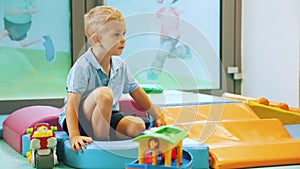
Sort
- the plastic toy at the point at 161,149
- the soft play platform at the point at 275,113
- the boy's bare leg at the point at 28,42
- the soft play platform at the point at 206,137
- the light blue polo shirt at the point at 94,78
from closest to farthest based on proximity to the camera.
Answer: the plastic toy at the point at 161,149
the soft play platform at the point at 206,137
the light blue polo shirt at the point at 94,78
the soft play platform at the point at 275,113
the boy's bare leg at the point at 28,42

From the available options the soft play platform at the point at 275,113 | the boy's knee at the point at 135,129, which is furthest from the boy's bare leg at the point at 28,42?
the soft play platform at the point at 275,113

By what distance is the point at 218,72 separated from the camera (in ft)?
9.36

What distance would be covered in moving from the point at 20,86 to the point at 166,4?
0.97 meters

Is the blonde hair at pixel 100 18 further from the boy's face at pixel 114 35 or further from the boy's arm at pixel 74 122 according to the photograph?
the boy's arm at pixel 74 122

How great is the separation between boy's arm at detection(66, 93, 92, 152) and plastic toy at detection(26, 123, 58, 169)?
0.22 feet

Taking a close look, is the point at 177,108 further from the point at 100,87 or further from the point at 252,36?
the point at 252,36

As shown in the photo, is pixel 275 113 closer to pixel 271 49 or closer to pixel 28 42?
pixel 271 49

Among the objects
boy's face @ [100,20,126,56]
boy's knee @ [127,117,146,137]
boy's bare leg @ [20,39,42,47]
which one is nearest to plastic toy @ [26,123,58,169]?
boy's knee @ [127,117,146,137]

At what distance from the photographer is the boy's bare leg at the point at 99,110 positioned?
1.47 m

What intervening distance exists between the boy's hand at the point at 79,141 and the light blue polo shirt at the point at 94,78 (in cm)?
14

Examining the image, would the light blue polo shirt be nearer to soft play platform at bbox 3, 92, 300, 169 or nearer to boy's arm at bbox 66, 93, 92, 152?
boy's arm at bbox 66, 93, 92, 152

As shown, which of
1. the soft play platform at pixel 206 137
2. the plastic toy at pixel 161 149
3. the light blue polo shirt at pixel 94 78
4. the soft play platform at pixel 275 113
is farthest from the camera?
the soft play platform at pixel 275 113

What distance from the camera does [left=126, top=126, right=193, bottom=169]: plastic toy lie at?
111cm

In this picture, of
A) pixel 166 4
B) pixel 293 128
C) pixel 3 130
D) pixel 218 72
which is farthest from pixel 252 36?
pixel 3 130
